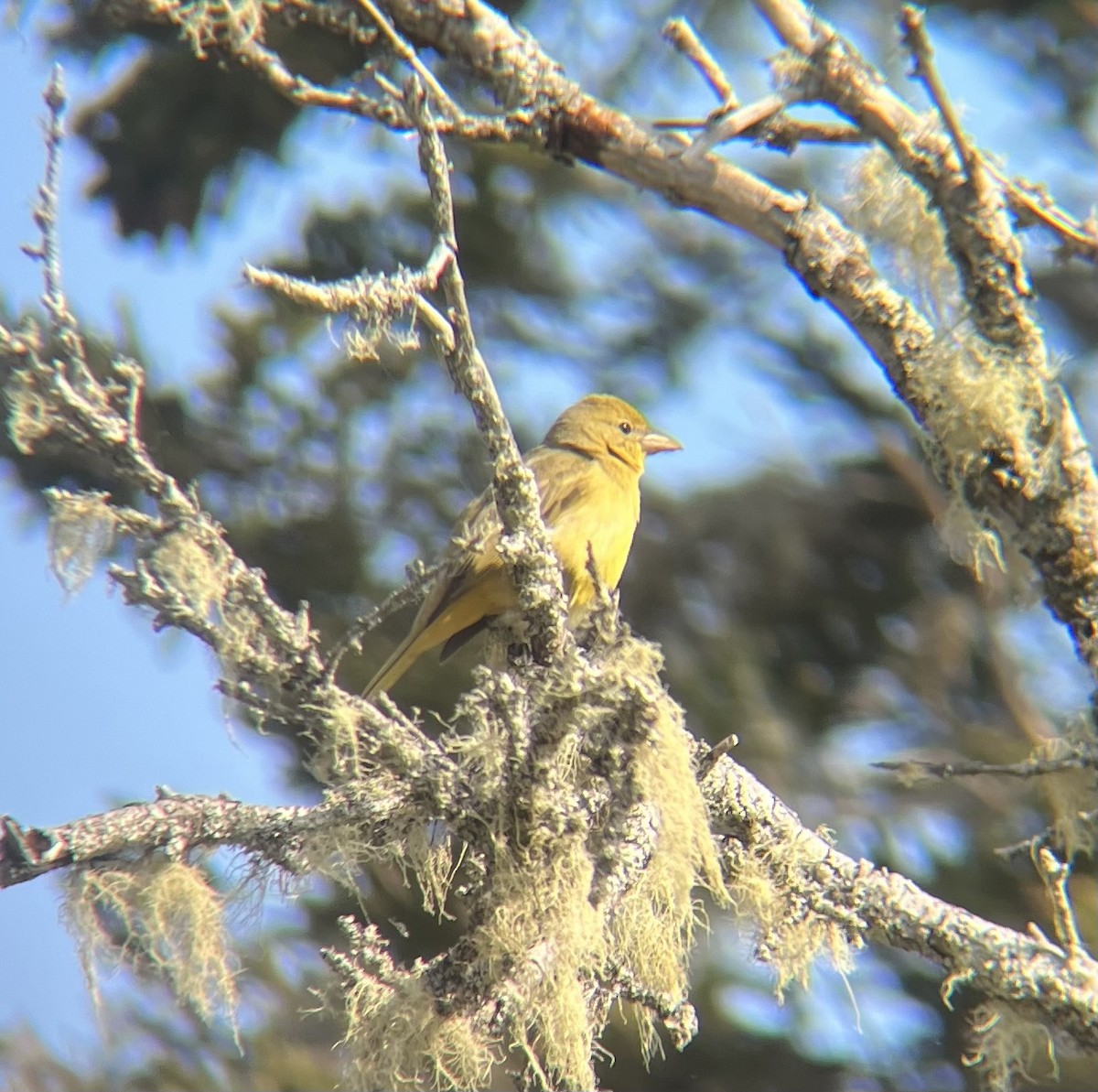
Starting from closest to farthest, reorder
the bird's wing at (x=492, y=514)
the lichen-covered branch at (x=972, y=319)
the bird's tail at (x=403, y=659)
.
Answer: the lichen-covered branch at (x=972, y=319) → the bird's wing at (x=492, y=514) → the bird's tail at (x=403, y=659)

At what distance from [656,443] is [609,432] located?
238 mm

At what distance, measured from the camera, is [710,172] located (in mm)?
4309

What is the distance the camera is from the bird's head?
6059mm

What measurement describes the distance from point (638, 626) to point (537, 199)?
2299mm

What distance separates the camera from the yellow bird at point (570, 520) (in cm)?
479

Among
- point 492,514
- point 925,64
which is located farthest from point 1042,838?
point 925,64

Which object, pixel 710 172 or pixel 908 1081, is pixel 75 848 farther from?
pixel 908 1081

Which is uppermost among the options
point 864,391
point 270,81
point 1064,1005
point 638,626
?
point 864,391

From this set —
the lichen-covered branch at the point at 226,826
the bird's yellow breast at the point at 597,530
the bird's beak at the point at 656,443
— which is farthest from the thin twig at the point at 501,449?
the bird's beak at the point at 656,443

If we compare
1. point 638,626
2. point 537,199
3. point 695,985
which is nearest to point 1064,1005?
point 695,985

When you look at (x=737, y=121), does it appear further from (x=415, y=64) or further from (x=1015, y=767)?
(x=1015, y=767)

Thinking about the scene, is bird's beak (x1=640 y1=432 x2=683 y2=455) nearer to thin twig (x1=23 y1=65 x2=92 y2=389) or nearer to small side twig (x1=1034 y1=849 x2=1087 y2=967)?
small side twig (x1=1034 y1=849 x2=1087 y2=967)

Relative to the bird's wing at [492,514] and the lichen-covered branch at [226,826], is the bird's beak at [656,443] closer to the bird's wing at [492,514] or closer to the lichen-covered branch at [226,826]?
the bird's wing at [492,514]

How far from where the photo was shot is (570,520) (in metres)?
5.27
